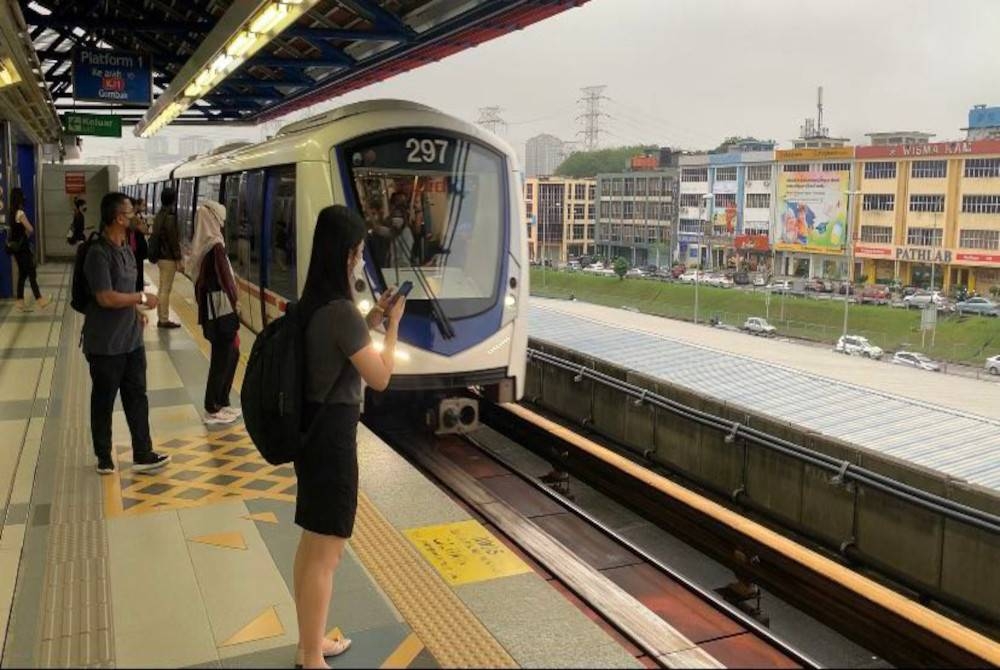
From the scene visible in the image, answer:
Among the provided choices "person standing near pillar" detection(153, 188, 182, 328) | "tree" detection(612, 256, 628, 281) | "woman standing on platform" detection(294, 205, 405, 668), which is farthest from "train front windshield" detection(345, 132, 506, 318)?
"person standing near pillar" detection(153, 188, 182, 328)

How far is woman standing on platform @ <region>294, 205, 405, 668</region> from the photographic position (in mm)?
2695

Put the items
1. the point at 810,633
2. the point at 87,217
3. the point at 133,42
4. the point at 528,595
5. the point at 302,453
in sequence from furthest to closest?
the point at 87,217
the point at 133,42
the point at 810,633
the point at 528,595
the point at 302,453

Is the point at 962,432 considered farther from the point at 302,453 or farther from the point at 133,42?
the point at 133,42

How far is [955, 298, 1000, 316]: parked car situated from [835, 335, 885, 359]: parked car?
1107mm

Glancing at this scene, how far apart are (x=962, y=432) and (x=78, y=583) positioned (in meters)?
6.61

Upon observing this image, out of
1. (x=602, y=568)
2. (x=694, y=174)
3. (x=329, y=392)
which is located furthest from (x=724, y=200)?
(x=329, y=392)

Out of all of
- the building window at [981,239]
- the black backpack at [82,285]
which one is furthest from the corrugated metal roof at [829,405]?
the black backpack at [82,285]

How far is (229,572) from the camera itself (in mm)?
3775

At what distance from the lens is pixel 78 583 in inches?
143

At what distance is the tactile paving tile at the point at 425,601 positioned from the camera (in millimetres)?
3080

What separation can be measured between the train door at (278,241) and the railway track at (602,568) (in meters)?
1.41

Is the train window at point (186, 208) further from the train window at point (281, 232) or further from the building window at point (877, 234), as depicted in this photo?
the building window at point (877, 234)

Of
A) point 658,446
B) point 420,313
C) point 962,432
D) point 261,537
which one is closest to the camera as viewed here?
point 261,537

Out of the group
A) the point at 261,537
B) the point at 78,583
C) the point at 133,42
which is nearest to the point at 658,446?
the point at 261,537
